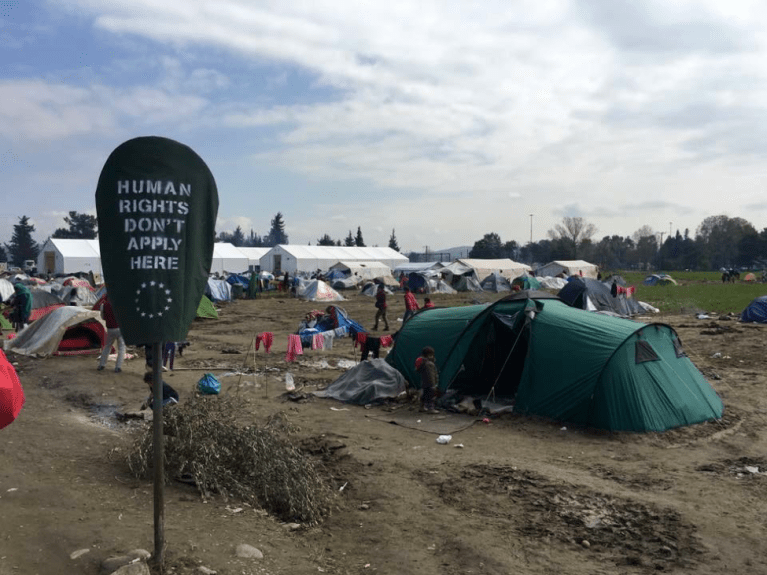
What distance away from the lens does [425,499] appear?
21.4 feet

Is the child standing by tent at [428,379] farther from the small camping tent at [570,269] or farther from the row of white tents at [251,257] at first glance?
the small camping tent at [570,269]

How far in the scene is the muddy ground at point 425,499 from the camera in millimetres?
5023

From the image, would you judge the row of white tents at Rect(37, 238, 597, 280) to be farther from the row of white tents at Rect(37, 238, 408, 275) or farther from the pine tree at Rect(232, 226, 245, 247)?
the pine tree at Rect(232, 226, 245, 247)

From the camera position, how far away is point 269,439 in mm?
6484

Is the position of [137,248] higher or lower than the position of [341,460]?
higher

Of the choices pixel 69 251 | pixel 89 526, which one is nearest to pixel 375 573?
pixel 89 526

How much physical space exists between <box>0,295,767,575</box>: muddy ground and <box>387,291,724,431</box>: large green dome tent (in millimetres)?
324

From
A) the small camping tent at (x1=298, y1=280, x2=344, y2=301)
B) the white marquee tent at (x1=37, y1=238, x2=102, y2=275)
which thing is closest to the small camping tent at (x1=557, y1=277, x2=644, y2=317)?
the small camping tent at (x1=298, y1=280, x2=344, y2=301)

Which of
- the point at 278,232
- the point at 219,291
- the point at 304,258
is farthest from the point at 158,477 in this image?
the point at 278,232

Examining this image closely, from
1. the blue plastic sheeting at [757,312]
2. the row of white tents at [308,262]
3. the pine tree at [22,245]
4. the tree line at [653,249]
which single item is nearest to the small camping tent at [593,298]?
the blue plastic sheeting at [757,312]

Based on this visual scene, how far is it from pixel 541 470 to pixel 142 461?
435 cm

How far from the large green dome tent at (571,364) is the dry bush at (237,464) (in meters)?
4.39

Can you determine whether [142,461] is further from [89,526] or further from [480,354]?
[480,354]

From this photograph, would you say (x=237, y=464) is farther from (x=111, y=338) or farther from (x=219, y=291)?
(x=219, y=291)
